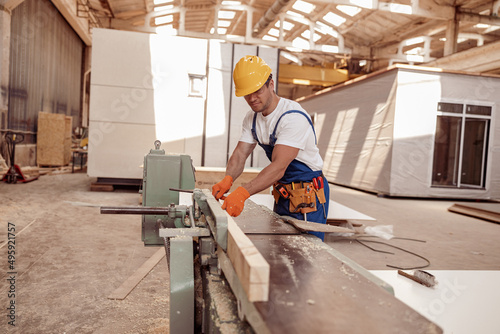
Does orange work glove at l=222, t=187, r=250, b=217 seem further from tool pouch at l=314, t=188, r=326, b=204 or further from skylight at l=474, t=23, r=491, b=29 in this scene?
skylight at l=474, t=23, r=491, b=29

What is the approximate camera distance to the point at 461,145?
8883mm

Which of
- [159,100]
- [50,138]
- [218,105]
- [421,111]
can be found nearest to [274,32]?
[421,111]

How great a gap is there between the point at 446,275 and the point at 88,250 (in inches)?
131

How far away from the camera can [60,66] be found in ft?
45.8

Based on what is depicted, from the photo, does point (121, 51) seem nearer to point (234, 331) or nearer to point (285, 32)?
point (234, 331)

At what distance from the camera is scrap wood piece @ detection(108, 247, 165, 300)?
2861 mm

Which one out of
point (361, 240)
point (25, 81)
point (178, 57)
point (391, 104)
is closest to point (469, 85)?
point (391, 104)

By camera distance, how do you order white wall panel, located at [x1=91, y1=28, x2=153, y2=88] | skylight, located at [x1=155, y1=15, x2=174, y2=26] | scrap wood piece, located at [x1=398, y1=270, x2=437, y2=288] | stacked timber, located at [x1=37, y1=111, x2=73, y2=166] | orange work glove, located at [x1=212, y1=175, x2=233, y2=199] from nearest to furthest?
scrap wood piece, located at [x1=398, y1=270, x2=437, y2=288] < orange work glove, located at [x1=212, y1=175, x2=233, y2=199] < white wall panel, located at [x1=91, y1=28, x2=153, y2=88] < stacked timber, located at [x1=37, y1=111, x2=73, y2=166] < skylight, located at [x1=155, y1=15, x2=174, y2=26]

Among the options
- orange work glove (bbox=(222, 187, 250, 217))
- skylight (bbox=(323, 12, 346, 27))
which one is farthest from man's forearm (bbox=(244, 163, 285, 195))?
skylight (bbox=(323, 12, 346, 27))

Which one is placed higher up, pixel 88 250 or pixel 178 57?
pixel 178 57

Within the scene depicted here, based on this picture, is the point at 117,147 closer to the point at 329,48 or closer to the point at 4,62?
the point at 4,62

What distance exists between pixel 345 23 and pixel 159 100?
31.2 feet

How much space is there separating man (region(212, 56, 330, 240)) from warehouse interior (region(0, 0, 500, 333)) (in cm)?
25

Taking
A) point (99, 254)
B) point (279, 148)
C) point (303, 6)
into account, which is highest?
point (303, 6)
